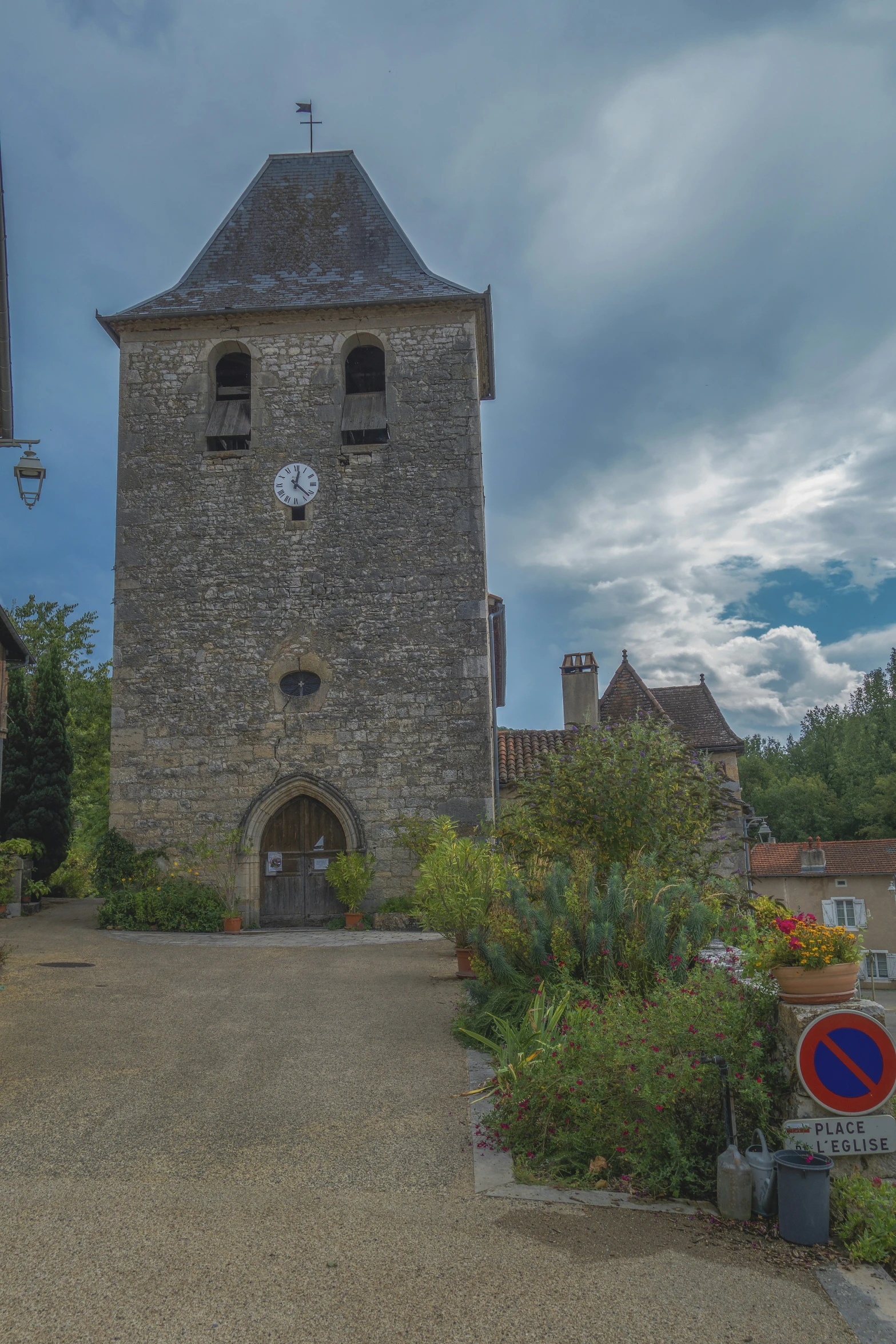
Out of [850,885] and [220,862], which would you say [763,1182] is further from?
[850,885]

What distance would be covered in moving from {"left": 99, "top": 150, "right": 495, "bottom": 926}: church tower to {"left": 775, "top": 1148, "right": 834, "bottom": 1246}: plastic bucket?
978 cm

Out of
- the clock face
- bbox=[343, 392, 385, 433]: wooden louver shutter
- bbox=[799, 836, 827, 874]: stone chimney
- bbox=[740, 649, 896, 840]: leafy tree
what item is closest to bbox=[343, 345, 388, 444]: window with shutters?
bbox=[343, 392, 385, 433]: wooden louver shutter

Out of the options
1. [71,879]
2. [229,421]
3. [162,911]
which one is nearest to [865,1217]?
[162,911]

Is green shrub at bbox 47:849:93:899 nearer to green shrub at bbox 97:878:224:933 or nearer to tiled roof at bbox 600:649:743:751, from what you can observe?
green shrub at bbox 97:878:224:933

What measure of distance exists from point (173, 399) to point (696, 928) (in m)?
12.5

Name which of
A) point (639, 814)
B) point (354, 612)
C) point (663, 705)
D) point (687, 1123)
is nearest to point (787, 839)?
point (663, 705)

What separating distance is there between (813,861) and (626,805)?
22.0m

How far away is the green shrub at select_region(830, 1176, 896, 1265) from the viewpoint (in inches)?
126

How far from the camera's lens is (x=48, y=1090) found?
500 centimetres

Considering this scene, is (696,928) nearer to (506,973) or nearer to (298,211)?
(506,973)

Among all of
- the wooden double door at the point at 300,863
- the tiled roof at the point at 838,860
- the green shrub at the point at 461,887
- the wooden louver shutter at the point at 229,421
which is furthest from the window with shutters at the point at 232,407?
the tiled roof at the point at 838,860

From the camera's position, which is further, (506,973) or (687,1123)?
(506,973)

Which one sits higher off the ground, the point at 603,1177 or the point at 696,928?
the point at 696,928

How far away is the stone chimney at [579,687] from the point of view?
18078mm
